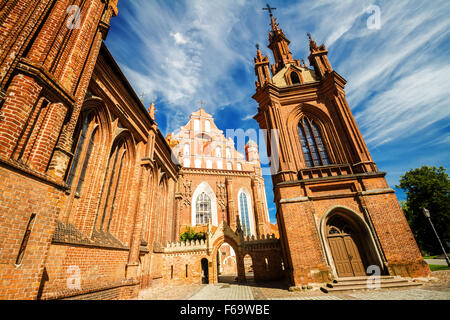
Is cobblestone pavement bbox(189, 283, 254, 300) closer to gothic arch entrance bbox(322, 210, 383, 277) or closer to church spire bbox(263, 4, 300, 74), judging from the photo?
gothic arch entrance bbox(322, 210, 383, 277)

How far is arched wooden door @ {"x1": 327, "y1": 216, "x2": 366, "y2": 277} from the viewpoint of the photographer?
391 inches

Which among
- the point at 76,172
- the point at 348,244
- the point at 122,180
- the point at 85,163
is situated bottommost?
the point at 348,244

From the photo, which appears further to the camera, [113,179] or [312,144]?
[312,144]

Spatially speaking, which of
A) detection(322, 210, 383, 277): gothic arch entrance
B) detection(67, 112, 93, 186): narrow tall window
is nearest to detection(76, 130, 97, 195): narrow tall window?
detection(67, 112, 93, 186): narrow tall window

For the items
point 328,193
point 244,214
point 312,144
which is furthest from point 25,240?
point 244,214

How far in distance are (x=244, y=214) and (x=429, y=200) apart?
1897cm

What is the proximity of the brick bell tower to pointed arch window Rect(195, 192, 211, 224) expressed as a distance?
1564cm

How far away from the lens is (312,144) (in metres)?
13.6

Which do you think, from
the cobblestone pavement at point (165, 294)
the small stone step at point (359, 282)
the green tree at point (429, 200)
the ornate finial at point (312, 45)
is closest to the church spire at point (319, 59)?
the ornate finial at point (312, 45)

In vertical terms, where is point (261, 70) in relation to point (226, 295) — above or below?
above

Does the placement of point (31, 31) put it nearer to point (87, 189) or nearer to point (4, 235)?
point (4, 235)

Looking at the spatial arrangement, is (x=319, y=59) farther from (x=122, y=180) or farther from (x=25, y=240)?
(x=25, y=240)
